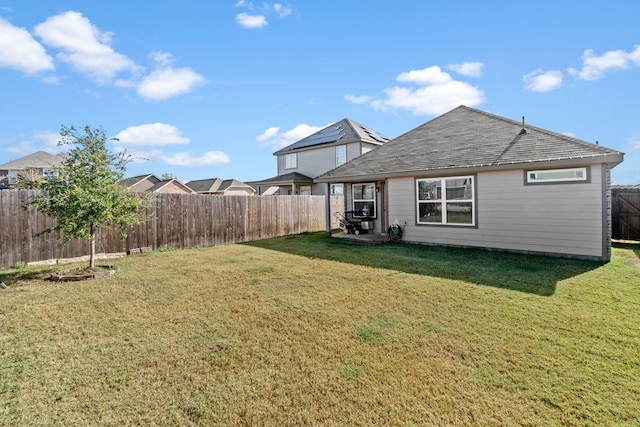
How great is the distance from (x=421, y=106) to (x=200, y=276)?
16.7 metres

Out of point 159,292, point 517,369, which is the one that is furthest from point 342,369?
point 159,292

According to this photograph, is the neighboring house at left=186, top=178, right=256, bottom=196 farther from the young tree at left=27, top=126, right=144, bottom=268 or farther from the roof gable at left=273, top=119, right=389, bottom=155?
the young tree at left=27, top=126, right=144, bottom=268

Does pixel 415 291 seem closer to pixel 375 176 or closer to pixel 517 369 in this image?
pixel 517 369

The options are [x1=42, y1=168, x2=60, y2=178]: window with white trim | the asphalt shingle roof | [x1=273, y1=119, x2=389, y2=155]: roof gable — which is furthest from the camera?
[x1=273, y1=119, x2=389, y2=155]: roof gable

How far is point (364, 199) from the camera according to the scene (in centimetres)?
1302

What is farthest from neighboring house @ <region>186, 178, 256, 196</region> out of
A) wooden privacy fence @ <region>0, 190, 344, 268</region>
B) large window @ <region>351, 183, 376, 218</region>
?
large window @ <region>351, 183, 376, 218</region>

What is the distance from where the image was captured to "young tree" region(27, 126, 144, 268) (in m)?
6.19

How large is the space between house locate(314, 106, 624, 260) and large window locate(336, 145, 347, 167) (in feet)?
30.0

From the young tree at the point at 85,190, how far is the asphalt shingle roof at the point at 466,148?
744cm

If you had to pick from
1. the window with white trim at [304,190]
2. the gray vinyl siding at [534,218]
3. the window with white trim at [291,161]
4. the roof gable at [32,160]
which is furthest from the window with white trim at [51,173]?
the roof gable at [32,160]

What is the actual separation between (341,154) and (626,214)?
14.8 m

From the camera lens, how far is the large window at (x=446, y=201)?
9133 mm

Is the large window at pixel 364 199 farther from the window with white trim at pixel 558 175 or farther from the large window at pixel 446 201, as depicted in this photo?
the window with white trim at pixel 558 175

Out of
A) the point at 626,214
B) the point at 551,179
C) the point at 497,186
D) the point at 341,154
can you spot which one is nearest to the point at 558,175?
the point at 551,179
